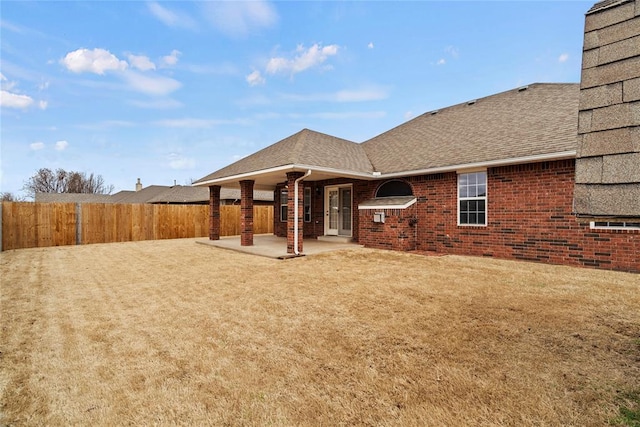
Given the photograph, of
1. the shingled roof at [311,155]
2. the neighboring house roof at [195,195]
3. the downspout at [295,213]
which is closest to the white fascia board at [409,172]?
the shingled roof at [311,155]

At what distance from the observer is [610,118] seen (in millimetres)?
2033

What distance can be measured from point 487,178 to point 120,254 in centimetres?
1273

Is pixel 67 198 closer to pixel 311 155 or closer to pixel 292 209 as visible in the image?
pixel 292 209

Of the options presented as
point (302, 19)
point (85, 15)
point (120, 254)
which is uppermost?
point (302, 19)

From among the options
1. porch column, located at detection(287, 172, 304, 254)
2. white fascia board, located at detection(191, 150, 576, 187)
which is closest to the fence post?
white fascia board, located at detection(191, 150, 576, 187)

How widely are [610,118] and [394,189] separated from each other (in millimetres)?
9172

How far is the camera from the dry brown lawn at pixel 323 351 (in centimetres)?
212

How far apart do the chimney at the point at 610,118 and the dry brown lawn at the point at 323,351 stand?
1527 mm

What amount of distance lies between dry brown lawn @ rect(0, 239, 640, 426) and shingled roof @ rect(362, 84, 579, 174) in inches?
151

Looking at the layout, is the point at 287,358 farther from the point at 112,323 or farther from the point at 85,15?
the point at 85,15

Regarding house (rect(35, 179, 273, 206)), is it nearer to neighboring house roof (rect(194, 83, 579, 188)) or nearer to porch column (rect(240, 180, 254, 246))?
neighboring house roof (rect(194, 83, 579, 188))

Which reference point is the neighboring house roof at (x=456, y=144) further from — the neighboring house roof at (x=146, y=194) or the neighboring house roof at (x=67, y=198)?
the neighboring house roof at (x=67, y=198)

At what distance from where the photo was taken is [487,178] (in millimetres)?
8844

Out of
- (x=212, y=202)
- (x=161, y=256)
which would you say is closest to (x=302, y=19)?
(x=212, y=202)
